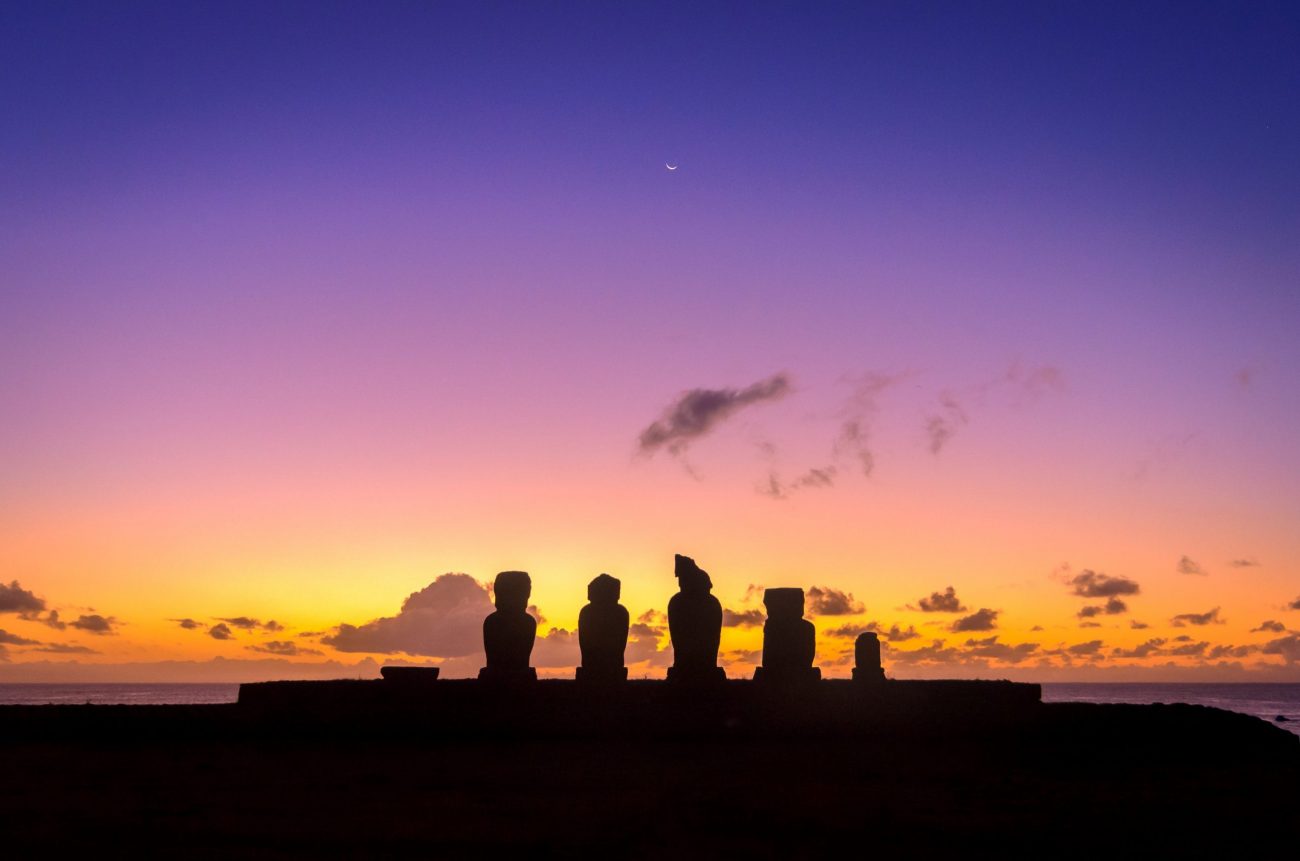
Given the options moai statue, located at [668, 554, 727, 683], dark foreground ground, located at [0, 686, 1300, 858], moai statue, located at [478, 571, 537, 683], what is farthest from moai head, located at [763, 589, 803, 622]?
moai statue, located at [478, 571, 537, 683]

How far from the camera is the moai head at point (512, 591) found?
17.7 meters

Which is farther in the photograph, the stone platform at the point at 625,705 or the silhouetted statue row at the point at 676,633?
the silhouetted statue row at the point at 676,633

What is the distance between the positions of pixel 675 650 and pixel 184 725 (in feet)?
23.0

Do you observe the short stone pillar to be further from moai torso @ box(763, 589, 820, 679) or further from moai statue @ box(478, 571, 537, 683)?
moai torso @ box(763, 589, 820, 679)

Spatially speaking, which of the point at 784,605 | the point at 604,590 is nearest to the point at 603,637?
the point at 604,590

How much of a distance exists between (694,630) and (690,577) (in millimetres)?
852

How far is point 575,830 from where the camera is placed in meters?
7.46

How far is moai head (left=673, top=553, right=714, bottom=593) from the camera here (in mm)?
17078

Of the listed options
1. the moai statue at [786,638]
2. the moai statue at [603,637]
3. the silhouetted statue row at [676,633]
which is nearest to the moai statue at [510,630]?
the silhouetted statue row at [676,633]

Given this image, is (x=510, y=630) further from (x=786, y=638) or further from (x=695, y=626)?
(x=786, y=638)

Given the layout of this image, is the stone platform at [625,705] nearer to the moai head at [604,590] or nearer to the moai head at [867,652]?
the moai head at [604,590]

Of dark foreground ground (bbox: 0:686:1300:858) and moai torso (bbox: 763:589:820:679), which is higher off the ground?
moai torso (bbox: 763:589:820:679)

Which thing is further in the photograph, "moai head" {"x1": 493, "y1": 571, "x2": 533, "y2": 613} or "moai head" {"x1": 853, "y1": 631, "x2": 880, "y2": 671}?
"moai head" {"x1": 853, "y1": 631, "x2": 880, "y2": 671}

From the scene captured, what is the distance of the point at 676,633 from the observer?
55.3ft
